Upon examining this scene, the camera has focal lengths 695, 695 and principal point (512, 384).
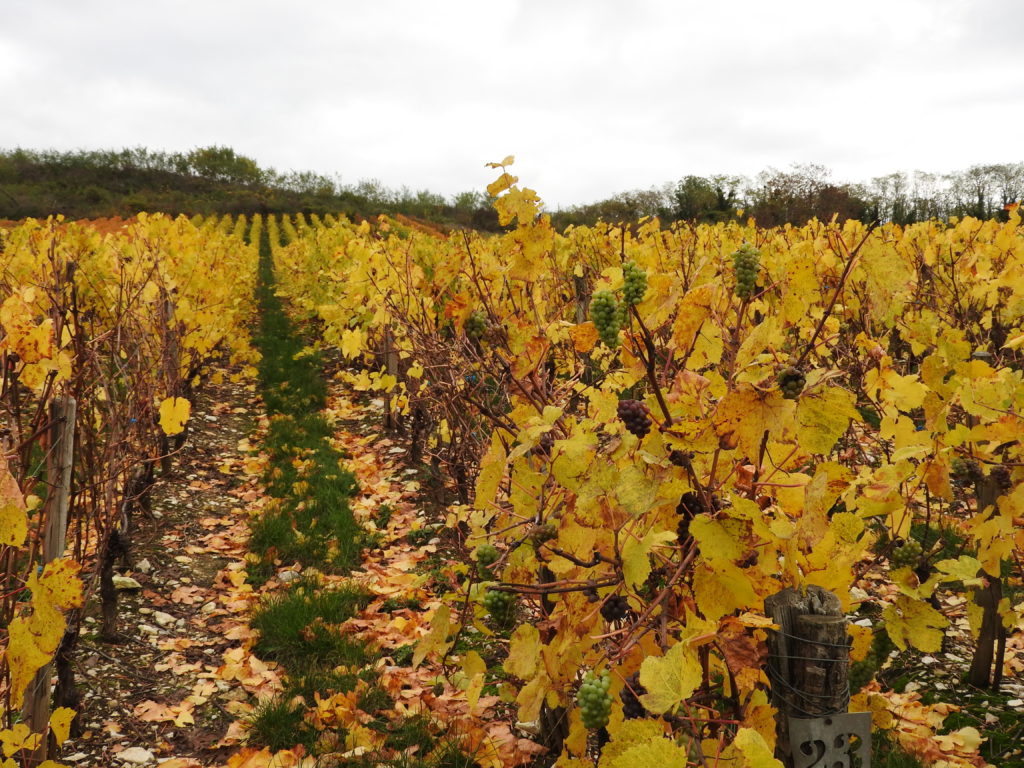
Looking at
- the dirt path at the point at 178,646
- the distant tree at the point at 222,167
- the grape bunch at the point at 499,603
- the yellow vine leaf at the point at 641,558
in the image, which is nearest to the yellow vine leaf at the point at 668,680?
the yellow vine leaf at the point at 641,558

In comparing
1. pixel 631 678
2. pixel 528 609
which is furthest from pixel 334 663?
pixel 631 678

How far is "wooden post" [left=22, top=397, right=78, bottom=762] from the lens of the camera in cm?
201

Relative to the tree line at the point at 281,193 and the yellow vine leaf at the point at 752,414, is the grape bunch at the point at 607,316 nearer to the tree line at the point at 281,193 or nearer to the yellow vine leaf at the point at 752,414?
the yellow vine leaf at the point at 752,414

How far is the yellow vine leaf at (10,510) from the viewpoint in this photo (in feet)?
4.02

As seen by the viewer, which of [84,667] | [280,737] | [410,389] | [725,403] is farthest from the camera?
[410,389]

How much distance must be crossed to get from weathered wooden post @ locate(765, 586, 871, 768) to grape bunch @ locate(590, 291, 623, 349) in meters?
0.62

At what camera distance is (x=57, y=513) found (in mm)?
Answer: 2045

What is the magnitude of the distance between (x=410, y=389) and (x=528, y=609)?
227 cm

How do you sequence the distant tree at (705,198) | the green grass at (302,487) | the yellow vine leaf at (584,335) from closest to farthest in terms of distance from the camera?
the yellow vine leaf at (584,335) → the green grass at (302,487) → the distant tree at (705,198)

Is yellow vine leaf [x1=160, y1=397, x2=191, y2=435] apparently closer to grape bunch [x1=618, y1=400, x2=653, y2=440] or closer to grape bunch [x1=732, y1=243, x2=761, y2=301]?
grape bunch [x1=618, y1=400, x2=653, y2=440]

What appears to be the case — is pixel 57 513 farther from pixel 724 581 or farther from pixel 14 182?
pixel 14 182

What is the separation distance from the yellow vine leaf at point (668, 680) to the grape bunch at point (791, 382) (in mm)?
426

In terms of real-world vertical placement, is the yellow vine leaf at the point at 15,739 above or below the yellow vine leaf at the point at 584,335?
below

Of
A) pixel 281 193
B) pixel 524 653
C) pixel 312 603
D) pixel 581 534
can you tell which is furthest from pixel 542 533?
pixel 281 193
